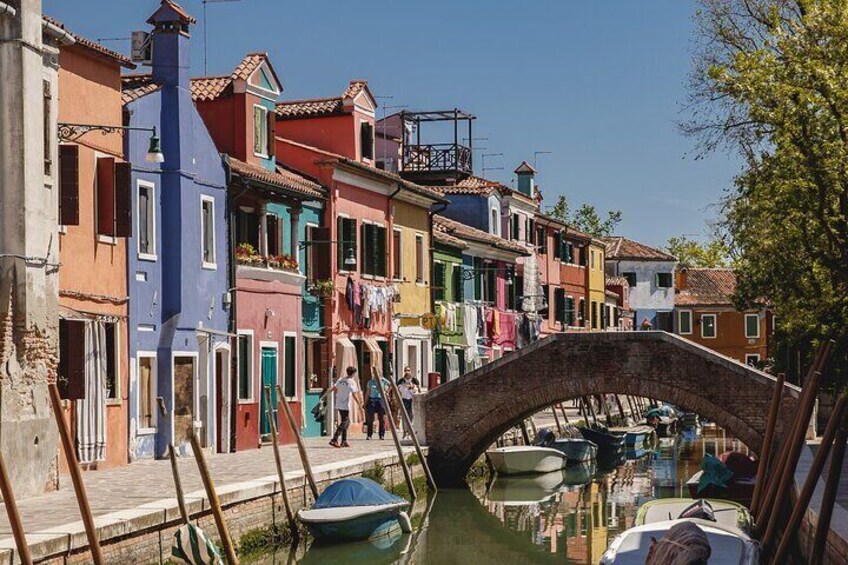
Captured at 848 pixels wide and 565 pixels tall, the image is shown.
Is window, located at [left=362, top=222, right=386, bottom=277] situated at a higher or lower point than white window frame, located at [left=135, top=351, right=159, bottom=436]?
higher

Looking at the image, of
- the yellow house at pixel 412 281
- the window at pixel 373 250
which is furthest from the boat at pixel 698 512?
the yellow house at pixel 412 281

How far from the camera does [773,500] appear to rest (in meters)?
20.9

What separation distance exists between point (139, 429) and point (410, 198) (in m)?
16.5

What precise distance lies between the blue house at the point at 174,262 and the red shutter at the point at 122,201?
4.04 feet

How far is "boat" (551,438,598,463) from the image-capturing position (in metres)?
41.0

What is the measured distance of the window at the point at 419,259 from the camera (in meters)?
43.6

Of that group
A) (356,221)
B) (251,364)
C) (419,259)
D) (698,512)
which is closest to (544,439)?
(419,259)

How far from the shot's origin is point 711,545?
1816 cm

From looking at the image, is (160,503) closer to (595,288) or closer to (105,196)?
(105,196)

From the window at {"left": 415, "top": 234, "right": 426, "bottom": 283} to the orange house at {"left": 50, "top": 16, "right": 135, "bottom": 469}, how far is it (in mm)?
17410

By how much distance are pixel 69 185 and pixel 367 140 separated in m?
17.9

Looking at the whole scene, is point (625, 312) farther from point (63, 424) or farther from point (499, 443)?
point (63, 424)

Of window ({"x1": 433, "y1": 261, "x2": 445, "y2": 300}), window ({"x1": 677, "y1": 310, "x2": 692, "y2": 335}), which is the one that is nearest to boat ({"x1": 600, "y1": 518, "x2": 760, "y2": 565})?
window ({"x1": 433, "y1": 261, "x2": 445, "y2": 300})

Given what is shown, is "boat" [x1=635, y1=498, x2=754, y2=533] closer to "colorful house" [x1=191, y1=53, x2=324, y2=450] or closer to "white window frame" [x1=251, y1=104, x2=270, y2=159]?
"colorful house" [x1=191, y1=53, x2=324, y2=450]
